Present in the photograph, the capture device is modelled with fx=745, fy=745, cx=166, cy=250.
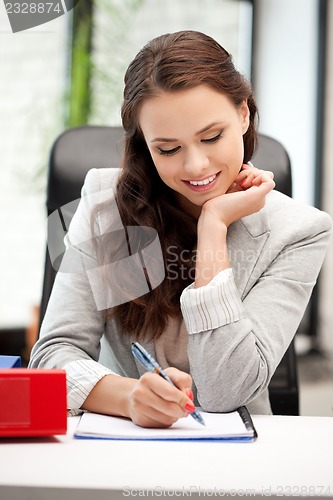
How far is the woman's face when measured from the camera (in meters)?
1.25

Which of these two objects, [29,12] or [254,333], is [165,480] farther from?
[29,12]

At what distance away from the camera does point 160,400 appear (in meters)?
1.01

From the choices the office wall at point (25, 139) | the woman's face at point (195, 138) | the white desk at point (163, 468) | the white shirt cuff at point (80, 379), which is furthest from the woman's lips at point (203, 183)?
the office wall at point (25, 139)

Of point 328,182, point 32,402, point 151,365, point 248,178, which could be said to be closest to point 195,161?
point 248,178

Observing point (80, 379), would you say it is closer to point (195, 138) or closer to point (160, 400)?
point (160, 400)

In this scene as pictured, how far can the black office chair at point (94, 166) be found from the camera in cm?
163

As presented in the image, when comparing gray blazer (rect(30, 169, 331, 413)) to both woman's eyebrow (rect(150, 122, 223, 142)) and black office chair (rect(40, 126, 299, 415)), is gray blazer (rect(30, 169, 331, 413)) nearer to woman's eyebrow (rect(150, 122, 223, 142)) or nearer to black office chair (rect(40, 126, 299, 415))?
black office chair (rect(40, 126, 299, 415))

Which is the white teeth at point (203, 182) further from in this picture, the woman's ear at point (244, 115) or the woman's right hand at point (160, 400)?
the woman's right hand at point (160, 400)

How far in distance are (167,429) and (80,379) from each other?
23cm

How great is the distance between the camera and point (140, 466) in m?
0.85

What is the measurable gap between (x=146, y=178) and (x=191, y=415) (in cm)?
58

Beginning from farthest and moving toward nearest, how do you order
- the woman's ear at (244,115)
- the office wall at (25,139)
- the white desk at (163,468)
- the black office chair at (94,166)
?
the office wall at (25,139)
the black office chair at (94,166)
the woman's ear at (244,115)
the white desk at (163,468)

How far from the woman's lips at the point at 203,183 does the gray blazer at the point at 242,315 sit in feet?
0.44

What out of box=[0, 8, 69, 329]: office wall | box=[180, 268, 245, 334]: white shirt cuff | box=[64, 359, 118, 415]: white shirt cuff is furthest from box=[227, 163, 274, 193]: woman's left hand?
box=[0, 8, 69, 329]: office wall
